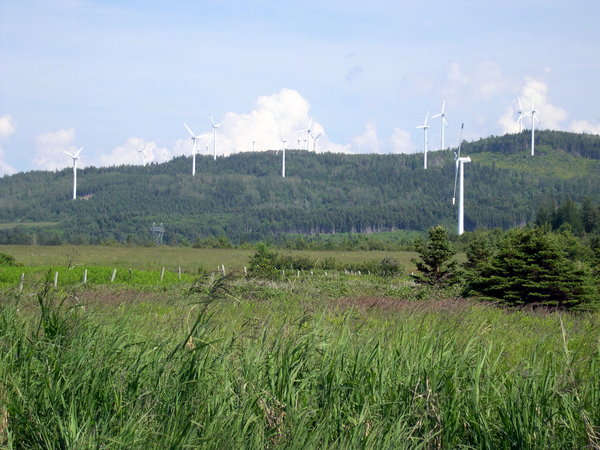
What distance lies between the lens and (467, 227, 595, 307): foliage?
22.5 metres

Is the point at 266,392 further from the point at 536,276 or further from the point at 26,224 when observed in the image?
the point at 26,224

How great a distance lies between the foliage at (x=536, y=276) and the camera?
22.5 metres

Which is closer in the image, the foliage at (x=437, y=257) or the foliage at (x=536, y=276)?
the foliage at (x=536, y=276)

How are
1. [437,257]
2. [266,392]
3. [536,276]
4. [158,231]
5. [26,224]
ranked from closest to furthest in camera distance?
[266,392] → [536,276] → [437,257] → [158,231] → [26,224]

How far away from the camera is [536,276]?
74.6ft

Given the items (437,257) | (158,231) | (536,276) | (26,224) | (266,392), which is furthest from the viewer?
(26,224)

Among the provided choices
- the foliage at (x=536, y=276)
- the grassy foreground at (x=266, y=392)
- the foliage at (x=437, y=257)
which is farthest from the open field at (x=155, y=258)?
the grassy foreground at (x=266, y=392)

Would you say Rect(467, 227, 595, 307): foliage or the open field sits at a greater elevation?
Rect(467, 227, 595, 307): foliage

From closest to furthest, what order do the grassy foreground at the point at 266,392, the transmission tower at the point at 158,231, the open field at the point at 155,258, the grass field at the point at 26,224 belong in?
the grassy foreground at the point at 266,392, the open field at the point at 155,258, the transmission tower at the point at 158,231, the grass field at the point at 26,224

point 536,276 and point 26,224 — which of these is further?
point 26,224

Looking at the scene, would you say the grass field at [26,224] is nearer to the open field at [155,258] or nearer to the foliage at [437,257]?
the open field at [155,258]

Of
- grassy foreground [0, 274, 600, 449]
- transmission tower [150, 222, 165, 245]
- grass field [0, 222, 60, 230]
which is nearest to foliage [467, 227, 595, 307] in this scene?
grassy foreground [0, 274, 600, 449]

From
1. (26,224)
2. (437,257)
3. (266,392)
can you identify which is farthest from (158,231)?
(266,392)

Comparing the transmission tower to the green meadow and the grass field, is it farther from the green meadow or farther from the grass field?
the green meadow
